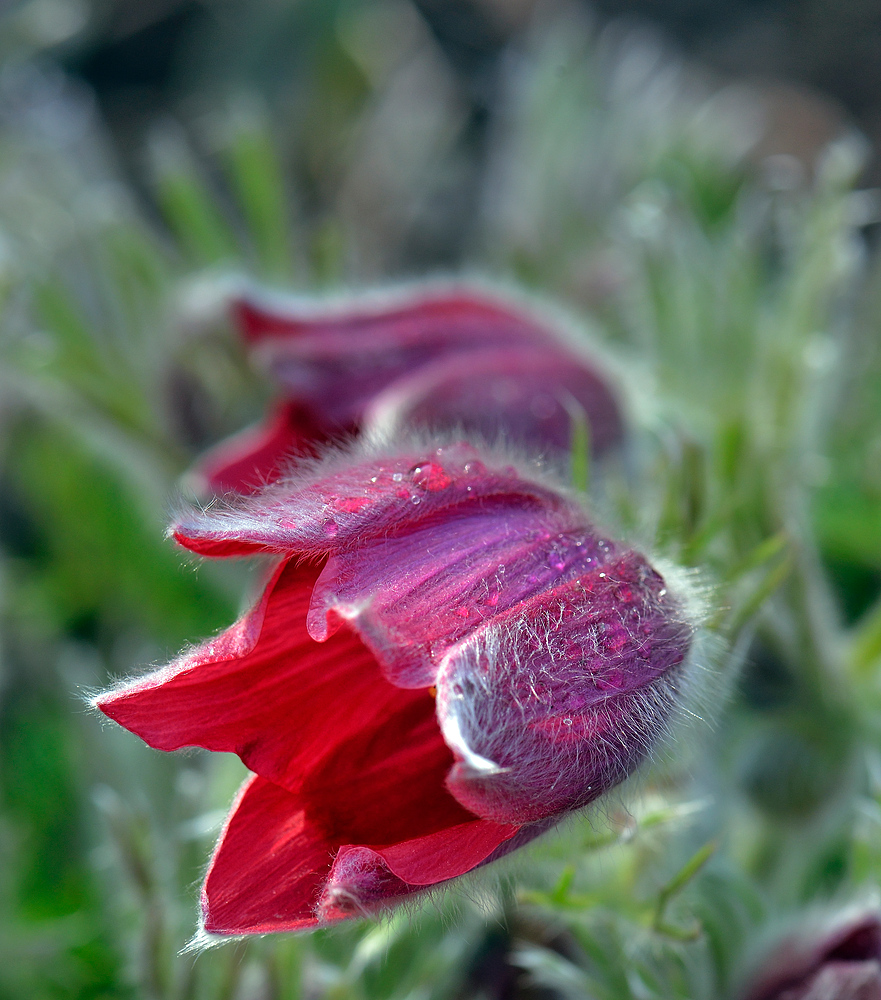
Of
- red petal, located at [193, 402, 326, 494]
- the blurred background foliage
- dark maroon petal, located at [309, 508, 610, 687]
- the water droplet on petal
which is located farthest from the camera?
red petal, located at [193, 402, 326, 494]

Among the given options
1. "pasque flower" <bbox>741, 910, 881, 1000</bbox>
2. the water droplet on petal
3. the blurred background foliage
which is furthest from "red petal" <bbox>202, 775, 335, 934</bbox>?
"pasque flower" <bbox>741, 910, 881, 1000</bbox>

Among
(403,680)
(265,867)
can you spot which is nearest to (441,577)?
(403,680)

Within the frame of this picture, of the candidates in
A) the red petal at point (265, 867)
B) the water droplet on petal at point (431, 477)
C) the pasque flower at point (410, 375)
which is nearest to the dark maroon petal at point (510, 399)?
the pasque flower at point (410, 375)

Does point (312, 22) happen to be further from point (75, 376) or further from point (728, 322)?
point (728, 322)

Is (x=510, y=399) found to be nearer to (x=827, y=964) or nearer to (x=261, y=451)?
(x=261, y=451)

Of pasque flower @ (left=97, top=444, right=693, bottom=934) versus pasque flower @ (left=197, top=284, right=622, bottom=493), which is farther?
pasque flower @ (left=197, top=284, right=622, bottom=493)

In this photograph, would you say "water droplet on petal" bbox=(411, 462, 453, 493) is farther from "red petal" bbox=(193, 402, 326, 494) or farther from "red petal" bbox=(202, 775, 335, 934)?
"red petal" bbox=(193, 402, 326, 494)

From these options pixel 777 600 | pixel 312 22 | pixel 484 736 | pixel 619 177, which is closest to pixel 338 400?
pixel 777 600

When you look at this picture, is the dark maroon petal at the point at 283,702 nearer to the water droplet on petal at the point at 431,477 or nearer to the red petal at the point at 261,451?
the water droplet on petal at the point at 431,477
